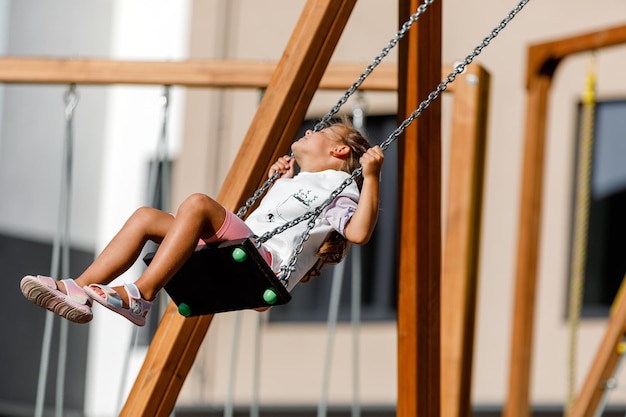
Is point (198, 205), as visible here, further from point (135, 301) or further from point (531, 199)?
point (531, 199)

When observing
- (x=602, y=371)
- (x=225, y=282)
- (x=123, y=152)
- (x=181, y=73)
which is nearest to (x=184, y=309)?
(x=225, y=282)

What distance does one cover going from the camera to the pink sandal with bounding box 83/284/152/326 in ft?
9.12

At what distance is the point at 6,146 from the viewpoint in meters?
11.4

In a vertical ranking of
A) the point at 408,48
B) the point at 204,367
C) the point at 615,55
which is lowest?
the point at 204,367

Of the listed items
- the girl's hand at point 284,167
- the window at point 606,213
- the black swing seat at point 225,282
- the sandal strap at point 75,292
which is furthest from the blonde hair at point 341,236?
the window at point 606,213

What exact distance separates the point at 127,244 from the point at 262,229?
318mm

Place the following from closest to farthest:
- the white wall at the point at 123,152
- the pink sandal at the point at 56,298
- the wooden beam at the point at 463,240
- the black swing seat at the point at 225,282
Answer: the pink sandal at the point at 56,298, the black swing seat at the point at 225,282, the wooden beam at the point at 463,240, the white wall at the point at 123,152

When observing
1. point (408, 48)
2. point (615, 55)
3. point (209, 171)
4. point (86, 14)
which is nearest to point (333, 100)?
point (209, 171)

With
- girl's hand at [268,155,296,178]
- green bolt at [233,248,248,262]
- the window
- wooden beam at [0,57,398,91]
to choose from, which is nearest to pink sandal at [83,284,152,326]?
green bolt at [233,248,248,262]

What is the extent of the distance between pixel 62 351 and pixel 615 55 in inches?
157

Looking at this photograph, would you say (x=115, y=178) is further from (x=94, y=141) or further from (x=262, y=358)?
(x=262, y=358)

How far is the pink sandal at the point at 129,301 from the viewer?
2.78 m

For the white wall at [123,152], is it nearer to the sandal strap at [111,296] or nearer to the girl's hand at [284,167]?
the girl's hand at [284,167]

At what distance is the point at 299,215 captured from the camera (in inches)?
122
